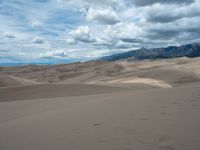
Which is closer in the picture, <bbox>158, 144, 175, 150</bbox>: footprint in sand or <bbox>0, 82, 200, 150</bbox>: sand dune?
<bbox>158, 144, 175, 150</bbox>: footprint in sand

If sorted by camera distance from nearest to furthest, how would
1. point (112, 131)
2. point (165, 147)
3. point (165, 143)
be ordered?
point (165, 147) < point (165, 143) < point (112, 131)

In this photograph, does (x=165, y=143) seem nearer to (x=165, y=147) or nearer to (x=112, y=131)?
(x=165, y=147)

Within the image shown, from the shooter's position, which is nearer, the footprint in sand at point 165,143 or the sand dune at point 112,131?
the footprint in sand at point 165,143

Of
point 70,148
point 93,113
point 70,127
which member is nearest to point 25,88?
point 93,113

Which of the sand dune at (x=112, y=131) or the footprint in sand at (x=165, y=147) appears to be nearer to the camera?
the footprint in sand at (x=165, y=147)

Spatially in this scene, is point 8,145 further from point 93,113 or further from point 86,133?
point 93,113

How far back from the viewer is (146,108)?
6273mm

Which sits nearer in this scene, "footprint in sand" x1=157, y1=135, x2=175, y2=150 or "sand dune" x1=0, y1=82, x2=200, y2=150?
"footprint in sand" x1=157, y1=135, x2=175, y2=150

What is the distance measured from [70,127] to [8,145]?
123 centimetres

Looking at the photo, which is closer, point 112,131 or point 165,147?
point 165,147

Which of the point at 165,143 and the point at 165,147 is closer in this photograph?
the point at 165,147

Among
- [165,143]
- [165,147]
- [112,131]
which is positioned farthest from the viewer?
[112,131]

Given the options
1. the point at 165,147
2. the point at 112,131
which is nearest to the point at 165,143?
the point at 165,147

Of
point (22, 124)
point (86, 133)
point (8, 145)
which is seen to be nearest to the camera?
point (8, 145)
